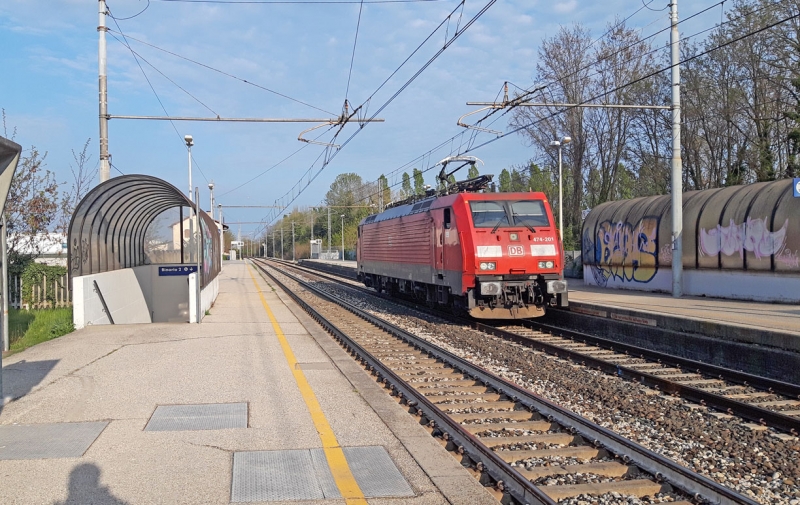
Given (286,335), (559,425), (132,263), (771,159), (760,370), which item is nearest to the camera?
(559,425)

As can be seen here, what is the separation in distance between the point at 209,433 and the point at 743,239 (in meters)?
14.8

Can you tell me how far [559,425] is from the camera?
22.0 ft

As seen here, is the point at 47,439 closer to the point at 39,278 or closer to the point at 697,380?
the point at 697,380

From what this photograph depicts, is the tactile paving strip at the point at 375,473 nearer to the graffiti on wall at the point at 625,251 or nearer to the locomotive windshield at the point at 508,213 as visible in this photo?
the locomotive windshield at the point at 508,213

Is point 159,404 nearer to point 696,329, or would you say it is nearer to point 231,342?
point 231,342

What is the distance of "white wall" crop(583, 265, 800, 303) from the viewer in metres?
15.7

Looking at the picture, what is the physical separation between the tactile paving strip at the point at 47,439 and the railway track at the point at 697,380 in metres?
6.43

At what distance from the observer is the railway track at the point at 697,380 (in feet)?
23.9

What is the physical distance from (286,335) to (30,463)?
8647 mm

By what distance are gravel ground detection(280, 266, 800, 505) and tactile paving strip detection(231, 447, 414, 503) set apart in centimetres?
137

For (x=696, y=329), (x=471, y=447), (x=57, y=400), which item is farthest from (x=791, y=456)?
(x=57, y=400)

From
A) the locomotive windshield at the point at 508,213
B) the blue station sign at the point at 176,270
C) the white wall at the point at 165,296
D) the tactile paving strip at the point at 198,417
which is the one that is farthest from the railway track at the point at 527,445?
the white wall at the point at 165,296

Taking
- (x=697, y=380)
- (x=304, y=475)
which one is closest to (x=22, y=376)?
(x=304, y=475)

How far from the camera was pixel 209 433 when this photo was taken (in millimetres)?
6285
